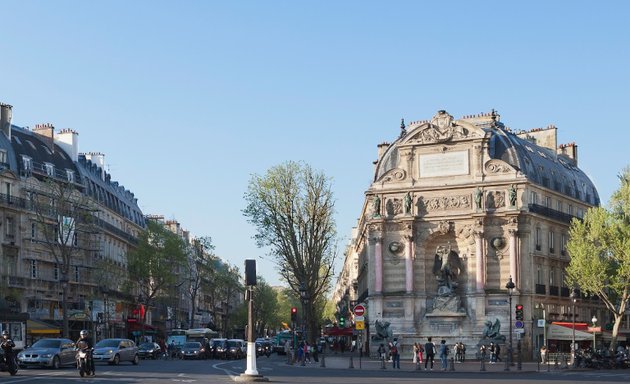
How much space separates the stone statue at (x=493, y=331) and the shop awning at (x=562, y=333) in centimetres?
389

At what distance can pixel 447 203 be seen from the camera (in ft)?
241

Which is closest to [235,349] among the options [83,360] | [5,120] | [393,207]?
[393,207]

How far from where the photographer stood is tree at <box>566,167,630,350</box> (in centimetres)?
6688

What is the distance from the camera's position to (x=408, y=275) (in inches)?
2906

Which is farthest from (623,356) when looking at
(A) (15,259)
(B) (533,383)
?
(A) (15,259)

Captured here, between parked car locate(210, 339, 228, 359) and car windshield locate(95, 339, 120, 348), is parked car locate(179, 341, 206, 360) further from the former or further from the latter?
car windshield locate(95, 339, 120, 348)

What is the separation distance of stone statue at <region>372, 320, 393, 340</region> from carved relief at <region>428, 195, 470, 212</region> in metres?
8.84

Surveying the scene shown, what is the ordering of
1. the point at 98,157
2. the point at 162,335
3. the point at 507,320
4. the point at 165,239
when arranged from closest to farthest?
the point at 507,320 → the point at 165,239 → the point at 98,157 → the point at 162,335

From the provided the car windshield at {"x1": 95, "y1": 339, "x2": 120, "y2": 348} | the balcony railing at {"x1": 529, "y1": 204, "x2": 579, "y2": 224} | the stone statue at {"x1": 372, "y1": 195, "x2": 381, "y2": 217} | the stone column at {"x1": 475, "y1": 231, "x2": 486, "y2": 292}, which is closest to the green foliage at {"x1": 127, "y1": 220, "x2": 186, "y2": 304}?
the stone statue at {"x1": 372, "y1": 195, "x2": 381, "y2": 217}

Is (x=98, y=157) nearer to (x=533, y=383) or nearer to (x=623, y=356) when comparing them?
(x=623, y=356)

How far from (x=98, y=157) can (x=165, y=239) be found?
1309 centimetres

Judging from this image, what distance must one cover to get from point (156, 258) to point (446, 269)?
34.6m

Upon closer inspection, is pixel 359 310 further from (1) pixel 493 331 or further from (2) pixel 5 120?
(2) pixel 5 120

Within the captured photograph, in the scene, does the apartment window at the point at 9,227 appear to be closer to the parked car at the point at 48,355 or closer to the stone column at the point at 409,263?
the stone column at the point at 409,263
